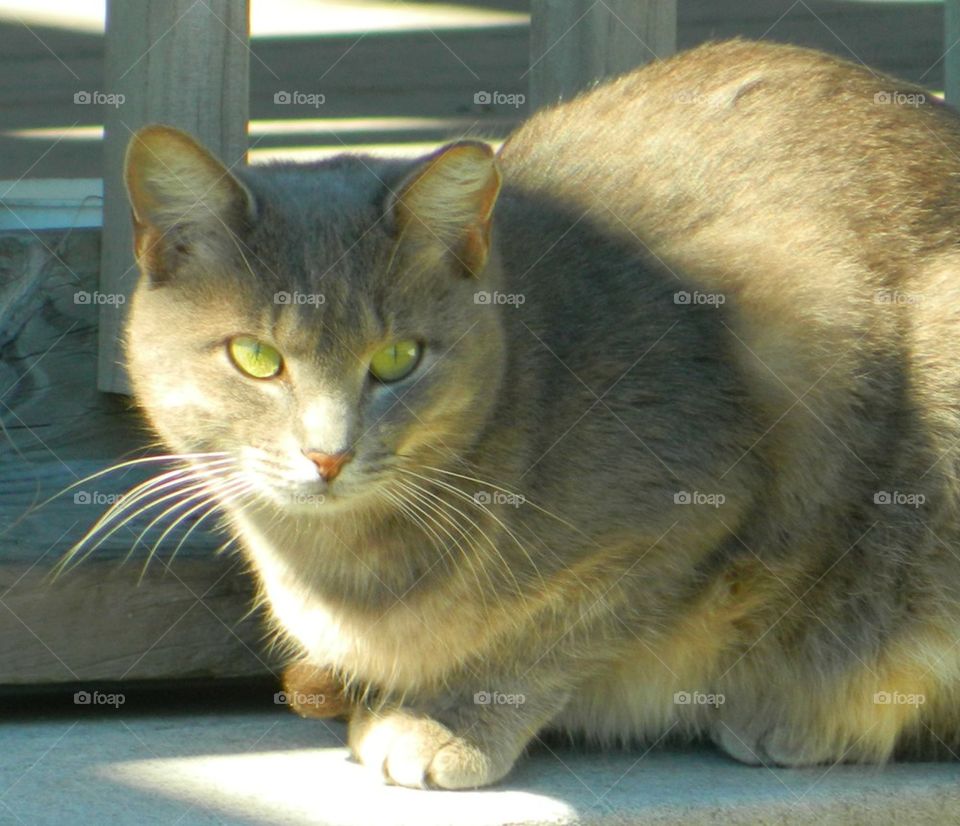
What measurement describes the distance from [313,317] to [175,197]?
1.10 feet

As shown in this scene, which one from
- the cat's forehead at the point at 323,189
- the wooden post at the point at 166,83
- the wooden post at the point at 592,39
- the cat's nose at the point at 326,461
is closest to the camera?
the cat's nose at the point at 326,461

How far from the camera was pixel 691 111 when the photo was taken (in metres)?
3.25

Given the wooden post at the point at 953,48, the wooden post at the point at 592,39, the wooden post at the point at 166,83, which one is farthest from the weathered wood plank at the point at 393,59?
the wooden post at the point at 166,83

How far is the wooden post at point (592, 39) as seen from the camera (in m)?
3.55

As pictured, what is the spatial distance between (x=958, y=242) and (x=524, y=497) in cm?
105

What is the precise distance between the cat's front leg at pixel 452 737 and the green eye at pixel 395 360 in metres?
0.65

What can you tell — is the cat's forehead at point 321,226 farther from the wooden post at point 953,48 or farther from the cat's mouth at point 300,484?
the wooden post at point 953,48

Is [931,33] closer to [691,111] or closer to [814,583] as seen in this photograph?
[691,111]

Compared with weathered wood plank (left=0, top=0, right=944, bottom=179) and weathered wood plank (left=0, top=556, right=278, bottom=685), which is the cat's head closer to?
weathered wood plank (left=0, top=556, right=278, bottom=685)

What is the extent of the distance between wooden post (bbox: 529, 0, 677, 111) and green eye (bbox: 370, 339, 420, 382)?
1.20 metres

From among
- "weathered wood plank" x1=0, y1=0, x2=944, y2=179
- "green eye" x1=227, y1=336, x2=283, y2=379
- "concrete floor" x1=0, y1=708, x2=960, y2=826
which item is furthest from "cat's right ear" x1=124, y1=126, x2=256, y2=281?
"weathered wood plank" x1=0, y1=0, x2=944, y2=179

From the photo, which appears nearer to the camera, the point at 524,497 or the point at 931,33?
the point at 524,497

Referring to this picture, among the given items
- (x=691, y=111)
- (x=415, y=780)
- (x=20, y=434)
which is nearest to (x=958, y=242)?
(x=691, y=111)

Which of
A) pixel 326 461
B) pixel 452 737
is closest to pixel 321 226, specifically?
pixel 326 461
